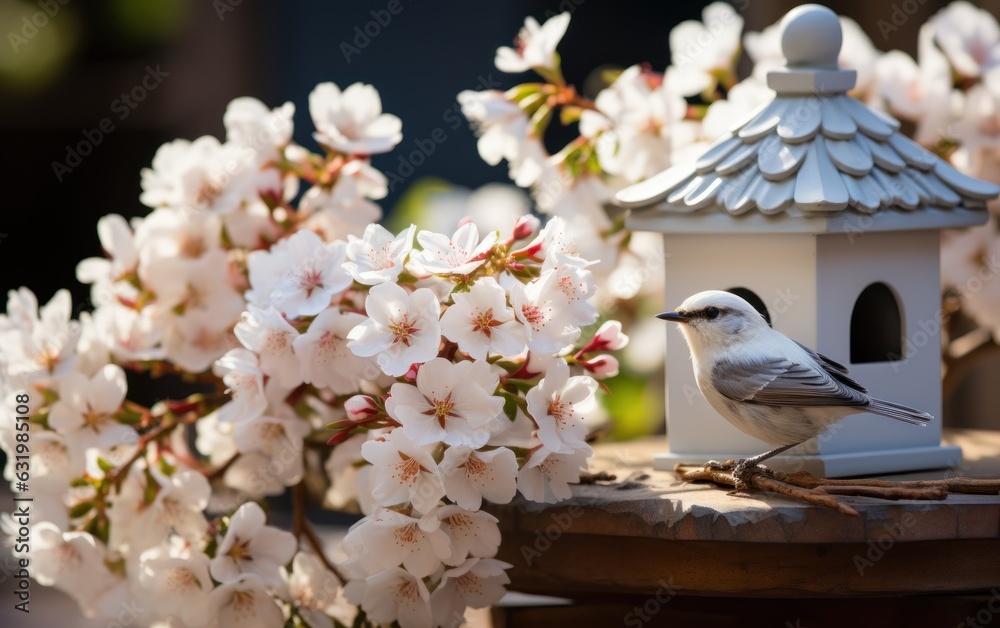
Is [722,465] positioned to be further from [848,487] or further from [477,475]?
[477,475]

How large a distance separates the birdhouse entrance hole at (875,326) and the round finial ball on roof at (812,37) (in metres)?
0.29

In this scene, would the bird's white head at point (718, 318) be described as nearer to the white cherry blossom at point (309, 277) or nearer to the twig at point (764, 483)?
the twig at point (764, 483)

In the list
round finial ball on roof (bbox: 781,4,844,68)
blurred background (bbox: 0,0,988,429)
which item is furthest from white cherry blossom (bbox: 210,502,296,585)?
blurred background (bbox: 0,0,988,429)

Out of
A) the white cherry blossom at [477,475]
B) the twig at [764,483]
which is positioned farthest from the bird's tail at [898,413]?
the white cherry blossom at [477,475]

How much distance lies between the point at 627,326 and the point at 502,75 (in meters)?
1.55

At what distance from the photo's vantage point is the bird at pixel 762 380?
1138mm

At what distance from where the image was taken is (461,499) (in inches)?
42.7

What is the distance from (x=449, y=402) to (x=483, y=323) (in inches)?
3.4

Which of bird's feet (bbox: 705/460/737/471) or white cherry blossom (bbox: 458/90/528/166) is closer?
bird's feet (bbox: 705/460/737/471)

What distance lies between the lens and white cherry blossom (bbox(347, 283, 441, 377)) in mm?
1079

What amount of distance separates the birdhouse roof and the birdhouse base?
0.88ft

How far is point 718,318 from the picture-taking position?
1184mm

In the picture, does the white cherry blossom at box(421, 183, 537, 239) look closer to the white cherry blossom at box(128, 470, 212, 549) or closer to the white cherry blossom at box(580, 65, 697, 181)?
the white cherry blossom at box(580, 65, 697, 181)

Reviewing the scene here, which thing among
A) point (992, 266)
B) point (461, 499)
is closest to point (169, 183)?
point (461, 499)
